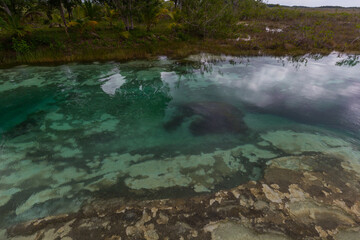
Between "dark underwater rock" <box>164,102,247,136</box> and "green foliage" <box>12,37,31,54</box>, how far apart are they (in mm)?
9503

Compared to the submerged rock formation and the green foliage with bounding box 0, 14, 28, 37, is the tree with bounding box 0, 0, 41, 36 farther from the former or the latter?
the submerged rock formation

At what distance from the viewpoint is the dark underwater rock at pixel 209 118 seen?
4.25 metres

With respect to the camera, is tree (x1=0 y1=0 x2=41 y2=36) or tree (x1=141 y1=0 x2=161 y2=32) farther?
tree (x1=141 y1=0 x2=161 y2=32)

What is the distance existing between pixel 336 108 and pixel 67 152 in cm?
697

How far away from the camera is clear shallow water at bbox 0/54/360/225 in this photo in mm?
2811

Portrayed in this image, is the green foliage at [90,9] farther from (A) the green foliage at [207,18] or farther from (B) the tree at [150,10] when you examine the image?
(A) the green foliage at [207,18]

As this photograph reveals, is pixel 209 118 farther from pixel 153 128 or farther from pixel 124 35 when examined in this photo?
pixel 124 35

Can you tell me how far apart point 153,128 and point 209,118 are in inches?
58.2

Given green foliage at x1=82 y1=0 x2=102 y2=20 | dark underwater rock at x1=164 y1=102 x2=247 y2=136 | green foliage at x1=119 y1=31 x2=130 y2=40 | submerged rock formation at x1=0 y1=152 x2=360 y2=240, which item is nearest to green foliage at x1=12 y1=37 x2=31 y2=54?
green foliage at x1=82 y1=0 x2=102 y2=20

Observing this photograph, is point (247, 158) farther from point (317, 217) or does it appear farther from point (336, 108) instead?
point (336, 108)

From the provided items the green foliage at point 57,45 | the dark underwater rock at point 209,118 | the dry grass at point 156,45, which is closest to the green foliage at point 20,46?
the dry grass at point 156,45

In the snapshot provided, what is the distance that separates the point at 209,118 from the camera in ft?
15.4

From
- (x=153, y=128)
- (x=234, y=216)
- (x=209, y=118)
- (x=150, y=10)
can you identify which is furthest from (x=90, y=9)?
(x=234, y=216)

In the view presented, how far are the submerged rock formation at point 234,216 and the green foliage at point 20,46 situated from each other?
10.5 metres
